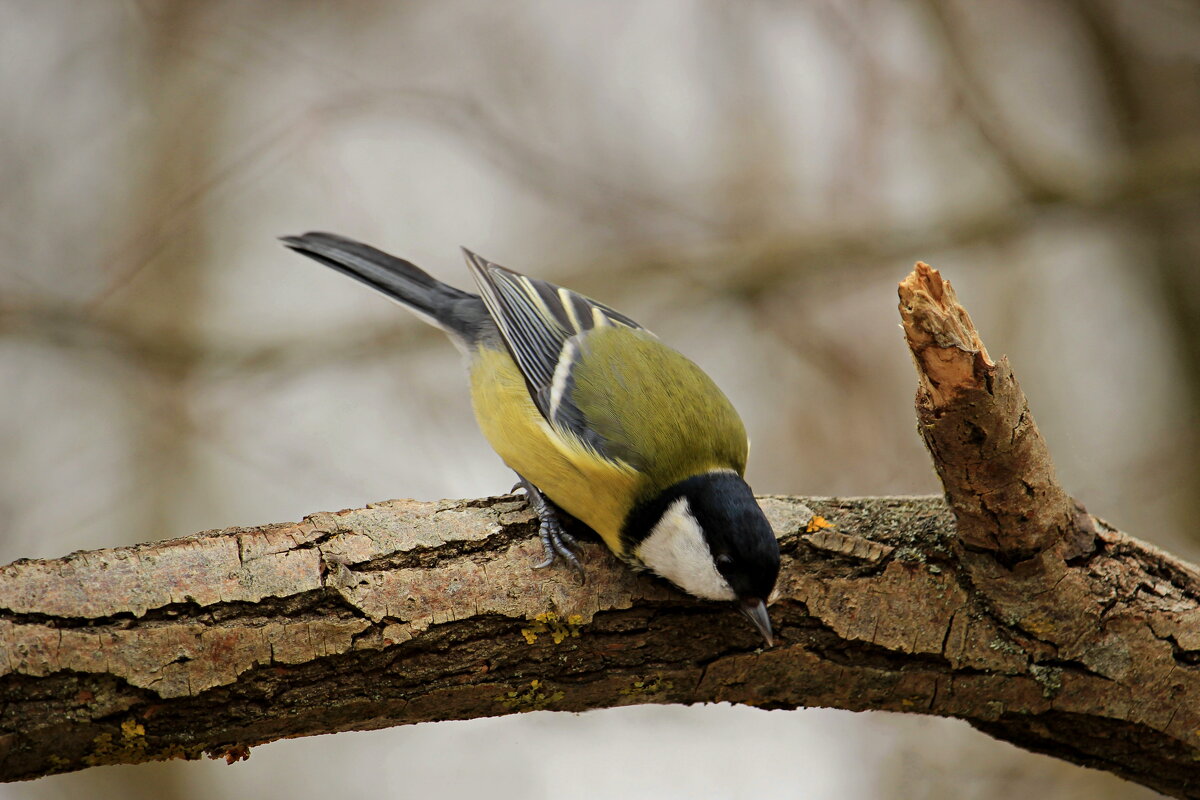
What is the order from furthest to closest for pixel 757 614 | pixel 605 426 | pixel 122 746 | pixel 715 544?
pixel 605 426 < pixel 715 544 < pixel 757 614 < pixel 122 746

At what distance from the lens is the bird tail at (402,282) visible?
141 inches

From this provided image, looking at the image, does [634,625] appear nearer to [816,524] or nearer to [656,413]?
[816,524]

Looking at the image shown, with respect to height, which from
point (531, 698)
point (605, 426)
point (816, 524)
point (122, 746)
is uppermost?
point (605, 426)

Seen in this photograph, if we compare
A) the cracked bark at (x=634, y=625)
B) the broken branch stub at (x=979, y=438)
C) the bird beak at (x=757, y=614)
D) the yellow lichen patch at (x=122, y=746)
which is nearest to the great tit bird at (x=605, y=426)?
the bird beak at (x=757, y=614)

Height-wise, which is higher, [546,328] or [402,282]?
[402,282]

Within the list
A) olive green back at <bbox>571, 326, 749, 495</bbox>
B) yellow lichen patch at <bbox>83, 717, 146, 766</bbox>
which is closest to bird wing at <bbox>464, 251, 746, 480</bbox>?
olive green back at <bbox>571, 326, 749, 495</bbox>

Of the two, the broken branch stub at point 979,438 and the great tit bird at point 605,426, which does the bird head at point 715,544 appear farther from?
the broken branch stub at point 979,438

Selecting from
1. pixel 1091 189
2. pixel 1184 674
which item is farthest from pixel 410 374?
pixel 1184 674

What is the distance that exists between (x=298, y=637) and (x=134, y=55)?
12.7 feet

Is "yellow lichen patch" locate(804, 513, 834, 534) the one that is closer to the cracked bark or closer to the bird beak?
the cracked bark

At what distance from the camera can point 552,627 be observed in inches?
90.4

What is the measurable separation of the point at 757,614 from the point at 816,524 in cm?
32

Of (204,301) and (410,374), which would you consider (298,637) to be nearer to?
(410,374)

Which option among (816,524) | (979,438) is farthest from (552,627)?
(979,438)
